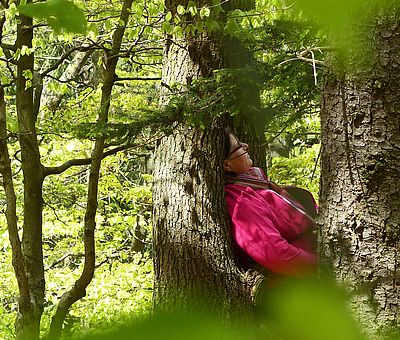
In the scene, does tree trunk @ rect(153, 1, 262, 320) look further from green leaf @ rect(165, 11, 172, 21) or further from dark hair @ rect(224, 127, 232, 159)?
green leaf @ rect(165, 11, 172, 21)

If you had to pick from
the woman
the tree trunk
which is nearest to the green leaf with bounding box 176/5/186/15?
the tree trunk

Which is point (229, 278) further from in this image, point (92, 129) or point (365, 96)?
point (365, 96)

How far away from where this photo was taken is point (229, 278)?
2566 millimetres

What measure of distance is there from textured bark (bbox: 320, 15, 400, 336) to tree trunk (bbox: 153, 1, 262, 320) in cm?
104

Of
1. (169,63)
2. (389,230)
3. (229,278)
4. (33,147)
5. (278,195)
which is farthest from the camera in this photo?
(33,147)

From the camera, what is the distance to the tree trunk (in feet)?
8.53

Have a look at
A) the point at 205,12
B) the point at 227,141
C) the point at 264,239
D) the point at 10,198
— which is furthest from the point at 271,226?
the point at 10,198

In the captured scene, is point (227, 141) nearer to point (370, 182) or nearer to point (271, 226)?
point (271, 226)

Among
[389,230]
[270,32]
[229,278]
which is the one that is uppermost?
[270,32]

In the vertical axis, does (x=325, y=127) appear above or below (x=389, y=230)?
above

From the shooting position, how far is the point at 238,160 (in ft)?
→ 8.81

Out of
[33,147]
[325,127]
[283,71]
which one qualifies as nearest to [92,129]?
[283,71]

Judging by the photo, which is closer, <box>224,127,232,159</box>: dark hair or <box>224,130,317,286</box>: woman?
<box>224,130,317,286</box>: woman

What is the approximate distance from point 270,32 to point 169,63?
0.82 metres
